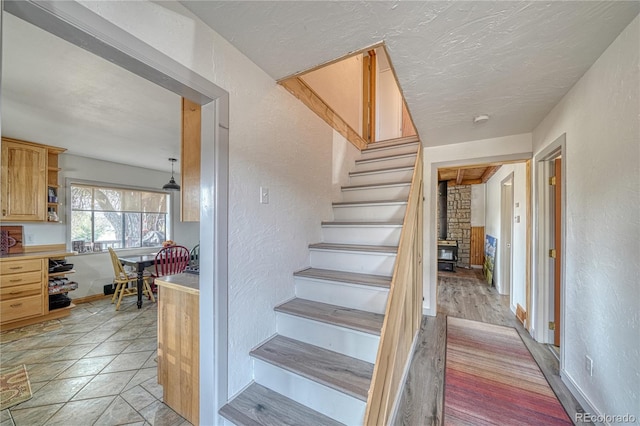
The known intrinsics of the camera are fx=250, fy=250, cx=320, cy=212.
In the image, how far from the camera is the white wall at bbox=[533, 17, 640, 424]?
136 cm

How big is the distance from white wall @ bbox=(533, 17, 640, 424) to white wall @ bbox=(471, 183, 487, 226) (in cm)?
532

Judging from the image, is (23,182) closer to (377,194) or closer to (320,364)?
(320,364)

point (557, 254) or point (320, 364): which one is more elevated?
point (557, 254)

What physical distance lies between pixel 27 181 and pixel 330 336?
4.62 m

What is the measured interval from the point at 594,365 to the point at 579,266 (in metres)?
0.65

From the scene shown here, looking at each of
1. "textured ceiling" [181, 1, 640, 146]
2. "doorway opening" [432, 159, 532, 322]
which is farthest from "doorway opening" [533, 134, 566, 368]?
"textured ceiling" [181, 1, 640, 146]

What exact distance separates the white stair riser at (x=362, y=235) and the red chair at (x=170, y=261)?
2275 millimetres

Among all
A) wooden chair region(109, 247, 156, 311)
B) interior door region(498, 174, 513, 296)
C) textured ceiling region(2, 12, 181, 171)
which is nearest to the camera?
textured ceiling region(2, 12, 181, 171)

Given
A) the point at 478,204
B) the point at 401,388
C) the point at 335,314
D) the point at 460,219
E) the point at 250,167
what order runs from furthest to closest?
the point at 460,219 < the point at 478,204 < the point at 401,388 < the point at 335,314 < the point at 250,167

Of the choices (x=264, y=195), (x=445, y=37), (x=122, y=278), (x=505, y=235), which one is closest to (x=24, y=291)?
(x=122, y=278)

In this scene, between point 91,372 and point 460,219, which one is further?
point 460,219

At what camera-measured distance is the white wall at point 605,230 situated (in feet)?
4.45

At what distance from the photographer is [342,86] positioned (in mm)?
3211

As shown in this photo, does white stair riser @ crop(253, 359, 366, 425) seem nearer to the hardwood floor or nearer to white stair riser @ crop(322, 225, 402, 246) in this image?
the hardwood floor
